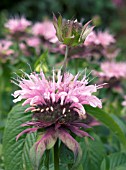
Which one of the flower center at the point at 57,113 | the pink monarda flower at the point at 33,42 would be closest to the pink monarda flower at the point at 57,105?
the flower center at the point at 57,113

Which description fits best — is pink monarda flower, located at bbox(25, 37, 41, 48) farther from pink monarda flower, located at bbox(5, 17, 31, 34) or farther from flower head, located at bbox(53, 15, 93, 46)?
flower head, located at bbox(53, 15, 93, 46)

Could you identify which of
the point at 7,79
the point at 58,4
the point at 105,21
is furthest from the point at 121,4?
the point at 7,79

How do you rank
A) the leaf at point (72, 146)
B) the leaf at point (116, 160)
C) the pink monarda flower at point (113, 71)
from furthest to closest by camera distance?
the pink monarda flower at point (113, 71)
the leaf at point (116, 160)
the leaf at point (72, 146)

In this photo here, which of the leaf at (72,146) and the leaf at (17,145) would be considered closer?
the leaf at (72,146)

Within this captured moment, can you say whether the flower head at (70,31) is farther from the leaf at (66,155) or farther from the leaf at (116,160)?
the leaf at (116,160)

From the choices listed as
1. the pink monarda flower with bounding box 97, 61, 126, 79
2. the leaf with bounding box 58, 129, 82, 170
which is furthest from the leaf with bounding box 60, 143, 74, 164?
the pink monarda flower with bounding box 97, 61, 126, 79

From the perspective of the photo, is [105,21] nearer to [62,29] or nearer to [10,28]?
[10,28]

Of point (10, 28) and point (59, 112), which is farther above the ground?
point (10, 28)
